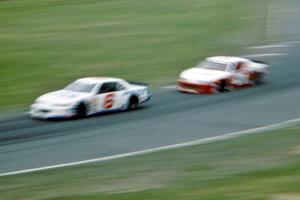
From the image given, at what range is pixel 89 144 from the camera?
13.8 metres

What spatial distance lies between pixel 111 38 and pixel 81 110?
11884 mm

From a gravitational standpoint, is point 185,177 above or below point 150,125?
above

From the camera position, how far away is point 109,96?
64.9ft

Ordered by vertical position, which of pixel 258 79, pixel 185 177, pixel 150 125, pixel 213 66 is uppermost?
pixel 185 177

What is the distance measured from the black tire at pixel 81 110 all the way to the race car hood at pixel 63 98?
22 cm

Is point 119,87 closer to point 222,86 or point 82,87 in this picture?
point 82,87

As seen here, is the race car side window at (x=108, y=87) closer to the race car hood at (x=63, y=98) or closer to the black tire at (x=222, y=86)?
the race car hood at (x=63, y=98)

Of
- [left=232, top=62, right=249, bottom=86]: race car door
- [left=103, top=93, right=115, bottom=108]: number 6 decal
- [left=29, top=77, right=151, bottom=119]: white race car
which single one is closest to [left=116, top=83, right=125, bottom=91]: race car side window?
[left=29, top=77, right=151, bottom=119]: white race car

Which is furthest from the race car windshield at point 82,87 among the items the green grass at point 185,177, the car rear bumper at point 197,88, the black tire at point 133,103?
the green grass at point 185,177

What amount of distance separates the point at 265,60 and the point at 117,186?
64.4 feet

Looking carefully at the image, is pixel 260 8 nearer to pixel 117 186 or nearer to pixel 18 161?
pixel 18 161

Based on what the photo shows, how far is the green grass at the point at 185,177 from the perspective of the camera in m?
6.63

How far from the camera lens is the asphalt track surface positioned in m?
13.1

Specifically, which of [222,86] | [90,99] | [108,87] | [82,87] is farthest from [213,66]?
[90,99]
